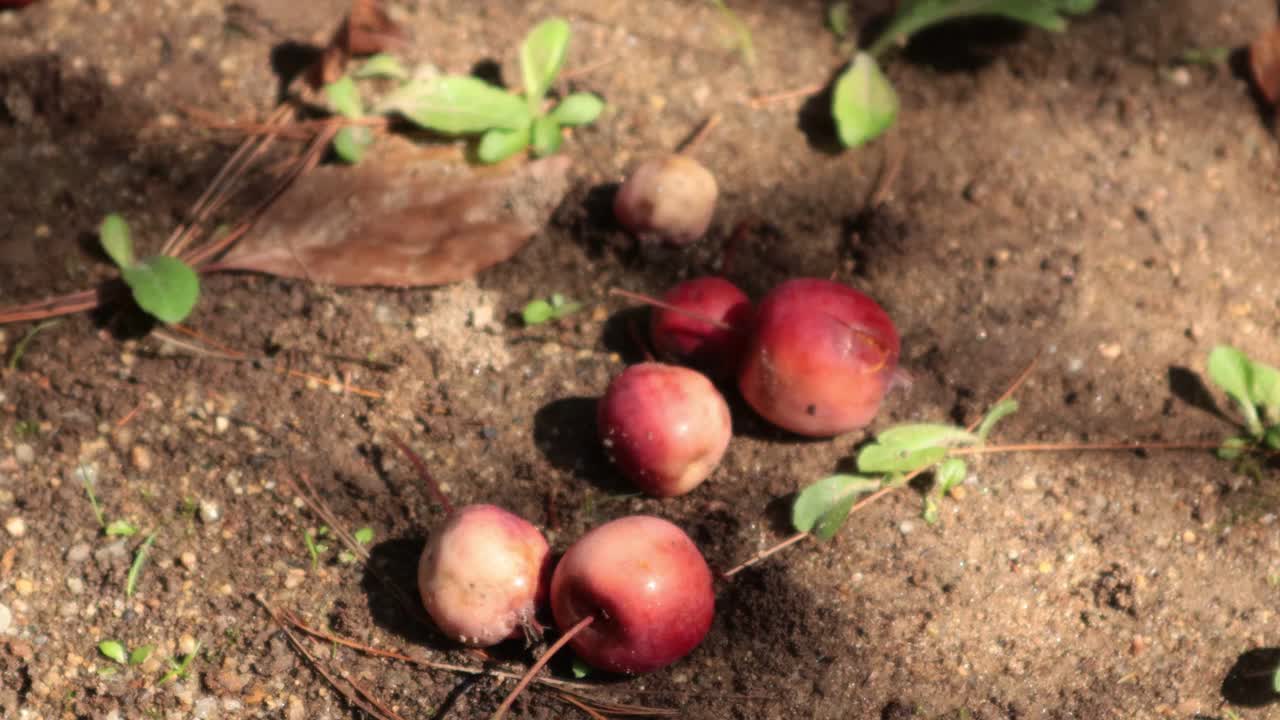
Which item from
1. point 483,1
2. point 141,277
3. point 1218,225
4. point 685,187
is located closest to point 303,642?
point 141,277

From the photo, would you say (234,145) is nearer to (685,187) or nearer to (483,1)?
(483,1)

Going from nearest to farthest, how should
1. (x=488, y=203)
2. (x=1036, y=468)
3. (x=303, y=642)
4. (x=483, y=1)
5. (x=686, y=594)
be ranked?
1. (x=686, y=594)
2. (x=303, y=642)
3. (x=1036, y=468)
4. (x=488, y=203)
5. (x=483, y=1)

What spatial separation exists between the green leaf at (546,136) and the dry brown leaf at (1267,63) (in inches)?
73.9

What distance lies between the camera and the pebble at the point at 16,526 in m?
2.26

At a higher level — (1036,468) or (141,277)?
(141,277)

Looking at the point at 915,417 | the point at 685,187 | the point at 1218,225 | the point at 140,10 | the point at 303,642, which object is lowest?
the point at 303,642

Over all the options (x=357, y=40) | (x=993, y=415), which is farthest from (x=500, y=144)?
(x=993, y=415)

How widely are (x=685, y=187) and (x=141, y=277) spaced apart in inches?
49.1

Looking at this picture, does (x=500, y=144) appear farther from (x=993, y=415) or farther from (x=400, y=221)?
(x=993, y=415)

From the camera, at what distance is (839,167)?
2820 mm

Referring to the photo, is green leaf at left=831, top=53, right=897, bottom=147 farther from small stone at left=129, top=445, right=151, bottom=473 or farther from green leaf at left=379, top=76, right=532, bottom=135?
small stone at left=129, top=445, right=151, bottom=473

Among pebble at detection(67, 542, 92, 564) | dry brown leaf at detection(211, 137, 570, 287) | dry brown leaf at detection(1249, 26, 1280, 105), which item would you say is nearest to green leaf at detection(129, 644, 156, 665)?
pebble at detection(67, 542, 92, 564)

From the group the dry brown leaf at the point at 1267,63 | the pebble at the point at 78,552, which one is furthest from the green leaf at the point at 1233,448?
the pebble at the point at 78,552

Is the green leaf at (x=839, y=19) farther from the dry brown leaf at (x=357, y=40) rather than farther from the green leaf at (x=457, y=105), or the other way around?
the dry brown leaf at (x=357, y=40)
